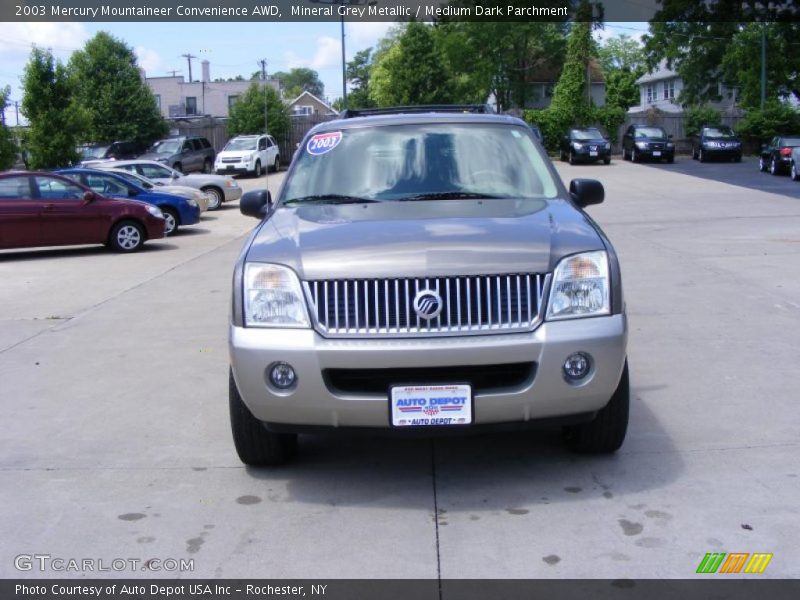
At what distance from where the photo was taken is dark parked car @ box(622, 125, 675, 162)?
1615 inches

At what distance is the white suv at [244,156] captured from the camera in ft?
127

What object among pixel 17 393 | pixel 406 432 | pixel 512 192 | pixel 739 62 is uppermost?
pixel 739 62

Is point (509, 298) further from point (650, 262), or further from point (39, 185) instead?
point (39, 185)

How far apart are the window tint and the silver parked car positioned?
8.28 meters

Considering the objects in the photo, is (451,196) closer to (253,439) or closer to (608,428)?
(608,428)

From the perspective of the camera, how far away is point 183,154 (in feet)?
124

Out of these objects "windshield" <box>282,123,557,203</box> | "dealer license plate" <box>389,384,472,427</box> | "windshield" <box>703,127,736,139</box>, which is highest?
"windshield" <box>282,123,557,203</box>

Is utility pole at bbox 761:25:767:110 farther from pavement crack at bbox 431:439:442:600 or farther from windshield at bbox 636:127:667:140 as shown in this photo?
pavement crack at bbox 431:439:442:600

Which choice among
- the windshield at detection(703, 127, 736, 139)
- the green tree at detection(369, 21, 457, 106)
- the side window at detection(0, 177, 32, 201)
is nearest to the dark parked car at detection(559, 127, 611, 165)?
the windshield at detection(703, 127, 736, 139)

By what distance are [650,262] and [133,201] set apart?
9114 millimetres

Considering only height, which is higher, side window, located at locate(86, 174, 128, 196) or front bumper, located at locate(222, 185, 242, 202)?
side window, located at locate(86, 174, 128, 196)

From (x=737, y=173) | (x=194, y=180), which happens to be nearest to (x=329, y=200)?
(x=194, y=180)
